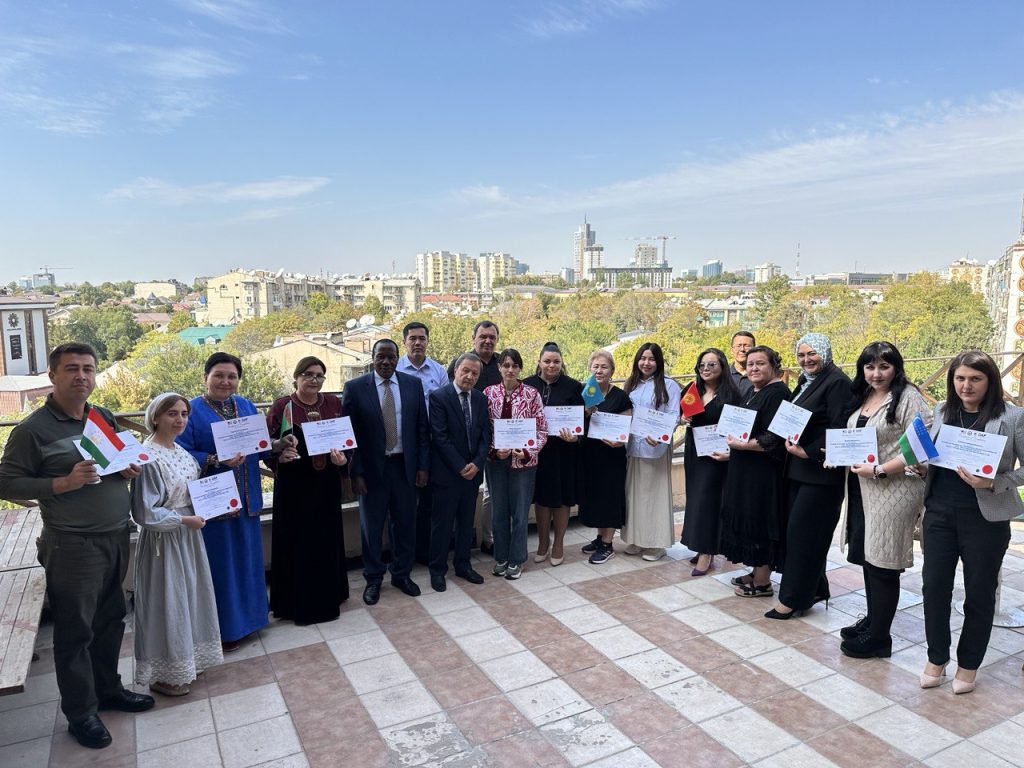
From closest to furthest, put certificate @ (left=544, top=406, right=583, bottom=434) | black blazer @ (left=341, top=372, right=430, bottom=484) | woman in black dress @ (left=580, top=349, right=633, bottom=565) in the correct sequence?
black blazer @ (left=341, top=372, right=430, bottom=484) → certificate @ (left=544, top=406, right=583, bottom=434) → woman in black dress @ (left=580, top=349, right=633, bottom=565)

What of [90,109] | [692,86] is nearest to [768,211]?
[692,86]

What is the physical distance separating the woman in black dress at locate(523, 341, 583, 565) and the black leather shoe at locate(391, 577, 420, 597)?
3.25 feet

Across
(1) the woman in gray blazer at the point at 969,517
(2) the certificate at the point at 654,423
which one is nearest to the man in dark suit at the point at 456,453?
(2) the certificate at the point at 654,423

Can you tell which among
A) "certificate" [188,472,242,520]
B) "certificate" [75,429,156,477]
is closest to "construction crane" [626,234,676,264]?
"certificate" [188,472,242,520]

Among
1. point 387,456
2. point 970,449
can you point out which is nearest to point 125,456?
point 387,456

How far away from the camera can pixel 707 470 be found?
15.0 ft

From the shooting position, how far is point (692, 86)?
259 feet

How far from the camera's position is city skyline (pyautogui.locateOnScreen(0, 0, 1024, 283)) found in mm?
65188

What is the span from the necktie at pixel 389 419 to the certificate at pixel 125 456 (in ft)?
4.94

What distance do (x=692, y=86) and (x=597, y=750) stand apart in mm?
86355

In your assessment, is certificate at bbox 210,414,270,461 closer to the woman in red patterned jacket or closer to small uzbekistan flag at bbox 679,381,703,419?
the woman in red patterned jacket

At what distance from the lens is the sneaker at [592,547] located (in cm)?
502

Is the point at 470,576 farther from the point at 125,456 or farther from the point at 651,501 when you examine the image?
the point at 125,456

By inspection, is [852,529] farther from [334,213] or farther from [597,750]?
[334,213]
